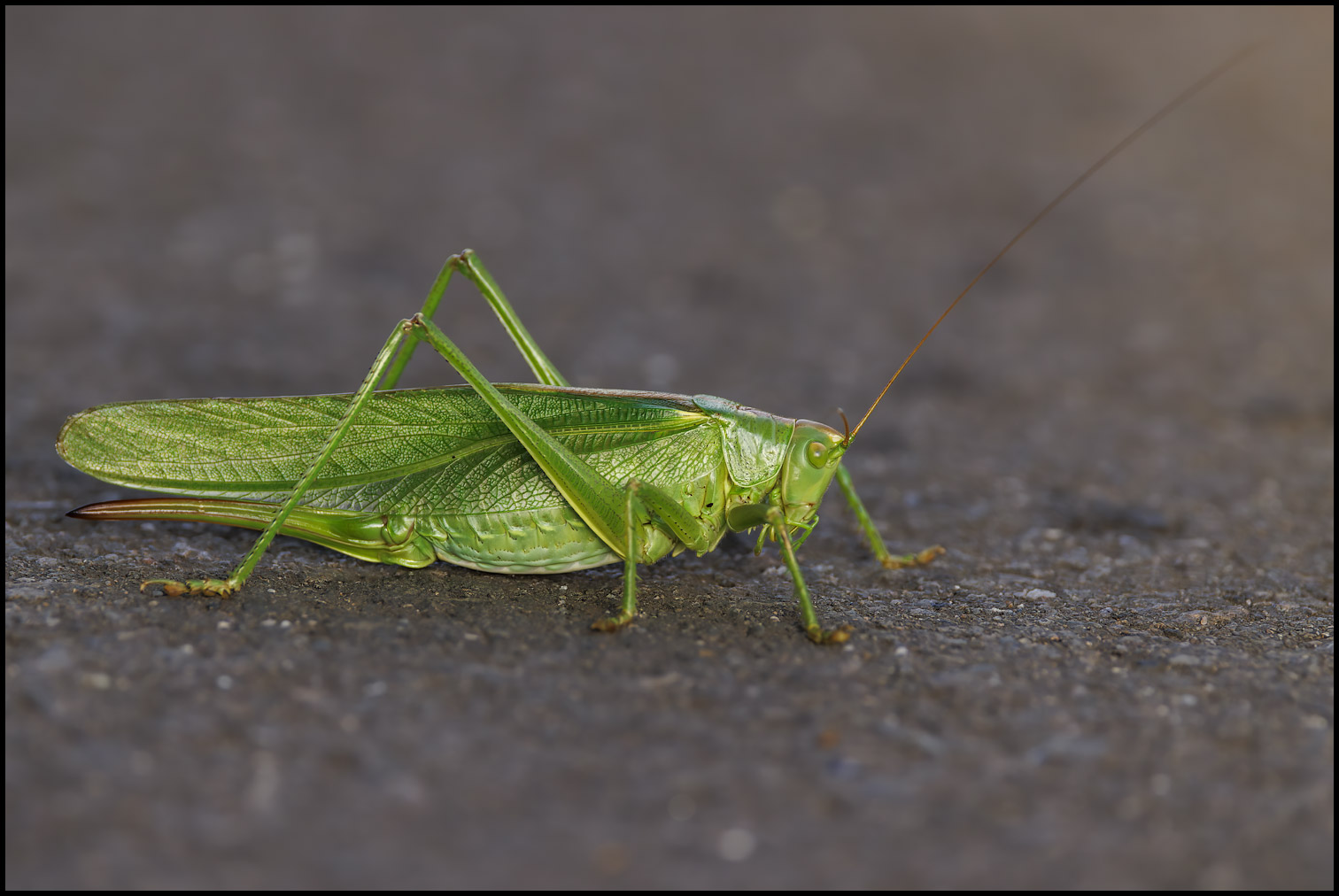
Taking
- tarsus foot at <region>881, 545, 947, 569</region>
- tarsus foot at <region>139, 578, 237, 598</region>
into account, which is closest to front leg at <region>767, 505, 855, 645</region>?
tarsus foot at <region>881, 545, 947, 569</region>

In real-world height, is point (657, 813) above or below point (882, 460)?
below

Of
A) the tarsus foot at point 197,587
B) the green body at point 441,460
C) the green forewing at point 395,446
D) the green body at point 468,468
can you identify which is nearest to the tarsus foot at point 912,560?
the green body at point 468,468

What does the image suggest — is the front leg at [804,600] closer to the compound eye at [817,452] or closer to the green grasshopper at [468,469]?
the green grasshopper at [468,469]

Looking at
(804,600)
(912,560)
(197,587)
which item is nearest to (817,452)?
(804,600)

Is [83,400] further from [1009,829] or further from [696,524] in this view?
[1009,829]

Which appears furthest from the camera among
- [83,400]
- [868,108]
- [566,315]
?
[868,108]

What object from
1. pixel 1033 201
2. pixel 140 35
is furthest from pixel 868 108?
pixel 140 35

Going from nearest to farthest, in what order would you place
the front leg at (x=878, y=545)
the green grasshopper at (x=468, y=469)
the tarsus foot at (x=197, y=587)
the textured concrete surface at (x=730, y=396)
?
the textured concrete surface at (x=730, y=396) < the tarsus foot at (x=197, y=587) < the green grasshopper at (x=468, y=469) < the front leg at (x=878, y=545)

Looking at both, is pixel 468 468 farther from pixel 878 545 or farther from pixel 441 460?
pixel 878 545
